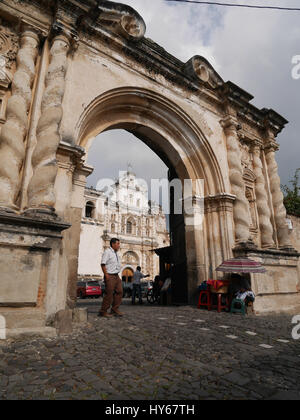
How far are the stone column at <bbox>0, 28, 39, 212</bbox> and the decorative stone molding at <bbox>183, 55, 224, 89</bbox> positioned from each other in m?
5.15

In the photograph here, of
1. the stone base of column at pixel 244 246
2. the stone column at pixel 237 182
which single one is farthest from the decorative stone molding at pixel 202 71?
the stone base of column at pixel 244 246

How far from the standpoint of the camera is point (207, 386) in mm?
2064

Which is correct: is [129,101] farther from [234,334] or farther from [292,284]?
[292,284]

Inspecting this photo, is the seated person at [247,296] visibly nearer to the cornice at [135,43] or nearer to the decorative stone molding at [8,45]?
the cornice at [135,43]

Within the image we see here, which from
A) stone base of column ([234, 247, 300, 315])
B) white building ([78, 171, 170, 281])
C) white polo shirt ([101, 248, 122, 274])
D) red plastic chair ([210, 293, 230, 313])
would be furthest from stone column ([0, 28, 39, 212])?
white building ([78, 171, 170, 281])

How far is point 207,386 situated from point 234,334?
7.04 ft

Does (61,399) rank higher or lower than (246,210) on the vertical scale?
lower

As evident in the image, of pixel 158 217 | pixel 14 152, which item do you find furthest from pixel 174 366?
Answer: pixel 158 217

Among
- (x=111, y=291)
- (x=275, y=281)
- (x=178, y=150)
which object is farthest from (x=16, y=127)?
(x=275, y=281)

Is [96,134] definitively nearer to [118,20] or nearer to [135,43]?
[135,43]

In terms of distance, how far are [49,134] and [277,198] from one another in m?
8.21

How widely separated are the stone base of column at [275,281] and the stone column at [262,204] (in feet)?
2.14
